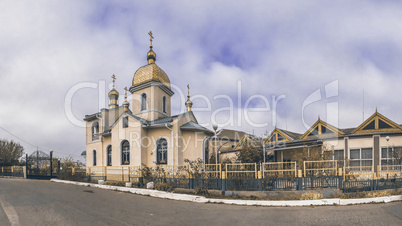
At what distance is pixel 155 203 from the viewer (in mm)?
9758

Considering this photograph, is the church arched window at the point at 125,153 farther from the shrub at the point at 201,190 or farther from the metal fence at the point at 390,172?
the metal fence at the point at 390,172

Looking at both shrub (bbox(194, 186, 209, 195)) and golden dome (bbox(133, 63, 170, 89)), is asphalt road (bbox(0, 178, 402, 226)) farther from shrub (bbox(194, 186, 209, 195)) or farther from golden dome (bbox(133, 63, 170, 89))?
golden dome (bbox(133, 63, 170, 89))

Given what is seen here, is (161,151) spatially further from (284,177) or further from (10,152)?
(10,152)

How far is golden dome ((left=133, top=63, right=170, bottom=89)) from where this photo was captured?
20047 mm

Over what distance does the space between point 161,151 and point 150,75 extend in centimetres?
652

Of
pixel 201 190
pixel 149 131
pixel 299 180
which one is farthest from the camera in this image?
pixel 149 131

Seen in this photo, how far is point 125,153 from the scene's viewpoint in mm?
18438

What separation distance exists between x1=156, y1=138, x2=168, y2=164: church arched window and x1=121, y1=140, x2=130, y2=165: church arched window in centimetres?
235

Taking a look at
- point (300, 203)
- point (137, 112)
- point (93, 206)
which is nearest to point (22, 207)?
point (93, 206)

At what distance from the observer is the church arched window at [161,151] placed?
1761cm

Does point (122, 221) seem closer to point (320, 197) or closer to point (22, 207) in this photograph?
point (22, 207)

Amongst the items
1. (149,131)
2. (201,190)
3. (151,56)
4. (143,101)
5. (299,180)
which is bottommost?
(201,190)

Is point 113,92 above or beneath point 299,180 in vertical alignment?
above

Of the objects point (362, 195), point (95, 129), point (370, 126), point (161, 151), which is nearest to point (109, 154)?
point (95, 129)
